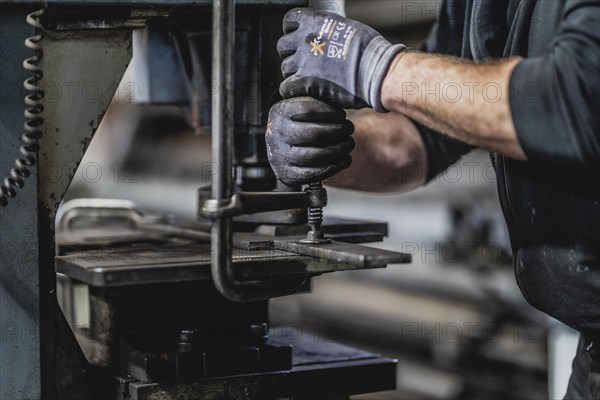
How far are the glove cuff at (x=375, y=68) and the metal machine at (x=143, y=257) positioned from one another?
0.14m

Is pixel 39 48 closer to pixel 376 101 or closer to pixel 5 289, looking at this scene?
pixel 5 289

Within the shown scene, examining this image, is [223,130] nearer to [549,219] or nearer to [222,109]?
[222,109]

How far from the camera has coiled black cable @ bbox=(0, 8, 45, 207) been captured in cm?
106

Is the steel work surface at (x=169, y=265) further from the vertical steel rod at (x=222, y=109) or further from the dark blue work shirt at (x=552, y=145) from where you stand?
the dark blue work shirt at (x=552, y=145)

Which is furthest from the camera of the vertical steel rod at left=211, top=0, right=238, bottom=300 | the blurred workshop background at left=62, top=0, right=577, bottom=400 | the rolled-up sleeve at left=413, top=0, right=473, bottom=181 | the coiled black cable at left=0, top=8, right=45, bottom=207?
the blurred workshop background at left=62, top=0, right=577, bottom=400

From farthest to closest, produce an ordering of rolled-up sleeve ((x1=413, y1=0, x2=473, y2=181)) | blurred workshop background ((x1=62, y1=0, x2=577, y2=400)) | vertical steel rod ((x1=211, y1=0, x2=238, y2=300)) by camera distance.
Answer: blurred workshop background ((x1=62, y1=0, x2=577, y2=400)), rolled-up sleeve ((x1=413, y1=0, x2=473, y2=181)), vertical steel rod ((x1=211, y1=0, x2=238, y2=300))

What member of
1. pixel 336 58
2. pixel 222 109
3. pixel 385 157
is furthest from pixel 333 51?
pixel 385 157

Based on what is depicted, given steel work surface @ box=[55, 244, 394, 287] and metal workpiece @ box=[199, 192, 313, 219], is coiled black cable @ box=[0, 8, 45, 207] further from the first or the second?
metal workpiece @ box=[199, 192, 313, 219]

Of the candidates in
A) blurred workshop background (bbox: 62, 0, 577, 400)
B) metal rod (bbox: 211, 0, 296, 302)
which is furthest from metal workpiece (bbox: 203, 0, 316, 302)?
blurred workshop background (bbox: 62, 0, 577, 400)

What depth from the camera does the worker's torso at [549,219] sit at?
1117 mm

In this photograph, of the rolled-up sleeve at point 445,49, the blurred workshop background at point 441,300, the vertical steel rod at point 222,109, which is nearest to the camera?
the vertical steel rod at point 222,109

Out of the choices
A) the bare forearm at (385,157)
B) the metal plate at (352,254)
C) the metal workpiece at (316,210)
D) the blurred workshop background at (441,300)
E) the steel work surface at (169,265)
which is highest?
the bare forearm at (385,157)

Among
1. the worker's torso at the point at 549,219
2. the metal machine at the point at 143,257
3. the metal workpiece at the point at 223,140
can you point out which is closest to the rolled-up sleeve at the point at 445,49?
the worker's torso at the point at 549,219

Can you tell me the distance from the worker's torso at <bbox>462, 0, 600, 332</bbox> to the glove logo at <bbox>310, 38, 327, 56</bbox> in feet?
0.93
